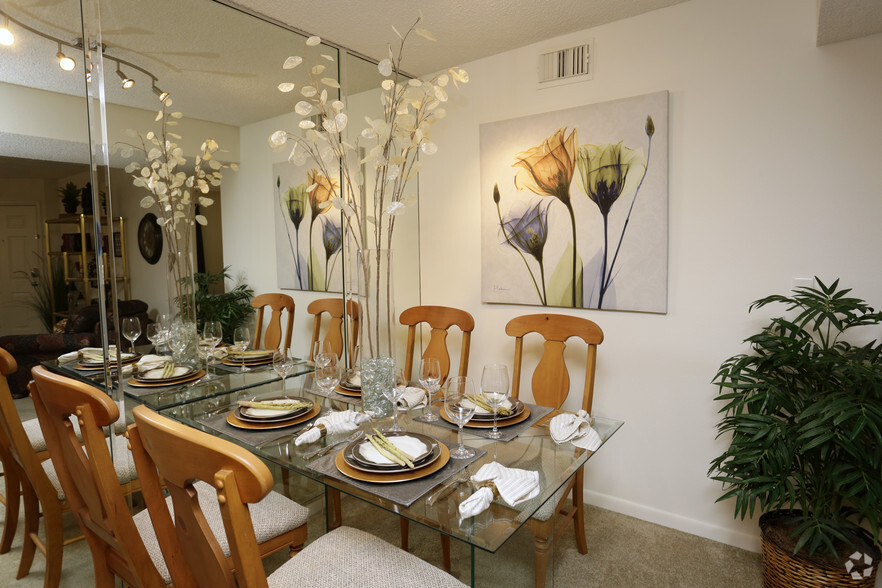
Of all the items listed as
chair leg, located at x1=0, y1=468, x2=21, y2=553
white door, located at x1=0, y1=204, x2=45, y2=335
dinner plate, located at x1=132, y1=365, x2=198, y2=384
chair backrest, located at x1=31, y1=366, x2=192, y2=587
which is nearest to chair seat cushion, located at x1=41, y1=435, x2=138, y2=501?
chair leg, located at x1=0, y1=468, x2=21, y2=553

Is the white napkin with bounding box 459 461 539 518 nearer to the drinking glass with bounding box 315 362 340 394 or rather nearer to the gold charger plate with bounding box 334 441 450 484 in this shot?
the gold charger plate with bounding box 334 441 450 484

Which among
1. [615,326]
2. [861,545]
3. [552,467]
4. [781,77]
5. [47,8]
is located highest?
[47,8]

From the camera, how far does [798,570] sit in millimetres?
1820

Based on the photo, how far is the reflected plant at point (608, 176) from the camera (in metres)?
2.48

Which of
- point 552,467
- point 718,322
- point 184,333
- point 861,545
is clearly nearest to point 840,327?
point 718,322

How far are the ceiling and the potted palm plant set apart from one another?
1219 millimetres

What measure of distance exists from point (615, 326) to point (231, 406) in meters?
1.91

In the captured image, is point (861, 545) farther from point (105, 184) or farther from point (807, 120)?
point (105, 184)

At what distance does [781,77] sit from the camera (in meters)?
2.14

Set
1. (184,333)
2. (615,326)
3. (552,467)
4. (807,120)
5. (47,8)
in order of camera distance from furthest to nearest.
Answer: (615,326), (184,333), (807,120), (47,8), (552,467)

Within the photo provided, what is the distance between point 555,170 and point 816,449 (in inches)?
67.9

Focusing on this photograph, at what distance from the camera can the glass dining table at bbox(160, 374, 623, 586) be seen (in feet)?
3.95

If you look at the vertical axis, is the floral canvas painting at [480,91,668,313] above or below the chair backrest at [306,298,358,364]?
above

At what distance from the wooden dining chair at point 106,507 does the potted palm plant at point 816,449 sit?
1605 mm
